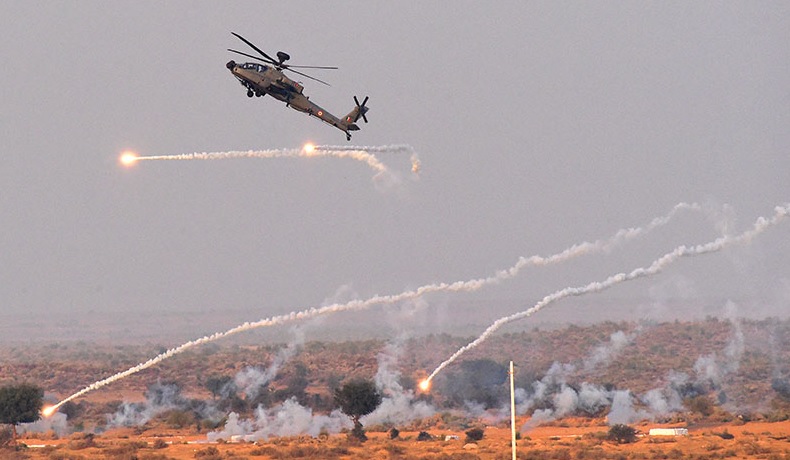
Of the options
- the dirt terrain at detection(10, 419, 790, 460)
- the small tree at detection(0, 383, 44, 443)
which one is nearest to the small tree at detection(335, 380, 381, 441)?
the dirt terrain at detection(10, 419, 790, 460)

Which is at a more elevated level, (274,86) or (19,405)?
(274,86)

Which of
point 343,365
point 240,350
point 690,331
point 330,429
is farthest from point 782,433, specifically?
point 240,350

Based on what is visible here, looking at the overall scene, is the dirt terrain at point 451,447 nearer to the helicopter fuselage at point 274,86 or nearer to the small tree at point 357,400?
the small tree at point 357,400

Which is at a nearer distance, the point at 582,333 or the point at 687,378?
the point at 687,378

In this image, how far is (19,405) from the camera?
110625 mm

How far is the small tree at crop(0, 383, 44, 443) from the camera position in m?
110

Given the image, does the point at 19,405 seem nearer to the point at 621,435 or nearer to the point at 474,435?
the point at 474,435

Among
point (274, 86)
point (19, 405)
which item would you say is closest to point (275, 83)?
point (274, 86)

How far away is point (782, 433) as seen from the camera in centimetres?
10462

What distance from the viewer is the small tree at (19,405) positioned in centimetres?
10988

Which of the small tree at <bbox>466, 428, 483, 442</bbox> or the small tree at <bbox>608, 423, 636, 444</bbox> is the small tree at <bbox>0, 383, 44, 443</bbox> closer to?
the small tree at <bbox>466, 428, 483, 442</bbox>

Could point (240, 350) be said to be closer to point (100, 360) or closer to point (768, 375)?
point (100, 360)

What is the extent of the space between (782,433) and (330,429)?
31307mm

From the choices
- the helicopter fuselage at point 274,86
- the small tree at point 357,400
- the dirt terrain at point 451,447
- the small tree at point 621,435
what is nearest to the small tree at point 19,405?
the dirt terrain at point 451,447
